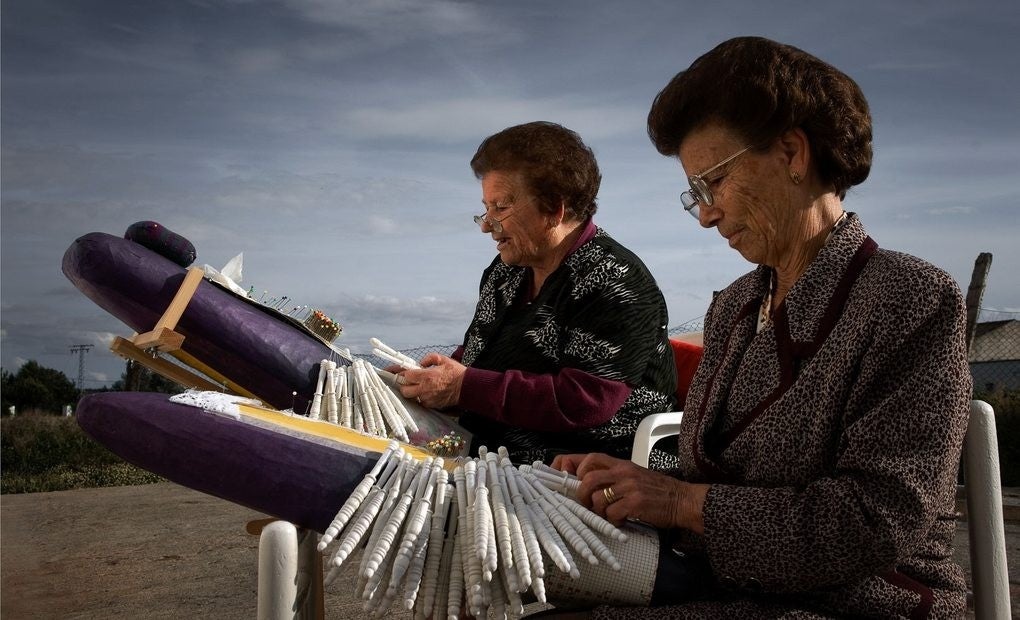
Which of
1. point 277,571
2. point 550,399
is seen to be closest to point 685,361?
point 550,399

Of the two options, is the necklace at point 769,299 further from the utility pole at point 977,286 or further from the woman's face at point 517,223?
the utility pole at point 977,286

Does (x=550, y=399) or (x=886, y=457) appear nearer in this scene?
(x=886, y=457)

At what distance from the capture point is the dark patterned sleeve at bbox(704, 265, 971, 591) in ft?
4.43

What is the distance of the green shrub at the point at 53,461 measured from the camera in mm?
9516

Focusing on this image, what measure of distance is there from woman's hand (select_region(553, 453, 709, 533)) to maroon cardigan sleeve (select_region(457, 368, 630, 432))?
2.91ft

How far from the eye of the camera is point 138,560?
5398mm

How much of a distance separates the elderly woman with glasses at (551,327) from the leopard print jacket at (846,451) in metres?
0.92

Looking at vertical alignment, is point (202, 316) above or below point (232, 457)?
above

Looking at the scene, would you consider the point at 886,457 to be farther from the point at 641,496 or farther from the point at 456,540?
the point at 456,540

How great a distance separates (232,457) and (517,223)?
148cm

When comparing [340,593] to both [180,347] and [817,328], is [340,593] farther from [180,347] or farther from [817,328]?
[817,328]

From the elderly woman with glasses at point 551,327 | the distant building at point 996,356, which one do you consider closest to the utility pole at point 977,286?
the distant building at point 996,356

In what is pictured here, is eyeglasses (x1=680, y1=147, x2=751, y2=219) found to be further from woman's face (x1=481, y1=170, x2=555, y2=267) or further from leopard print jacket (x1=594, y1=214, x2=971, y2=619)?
woman's face (x1=481, y1=170, x2=555, y2=267)

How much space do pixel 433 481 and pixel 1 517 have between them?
7081 mm
